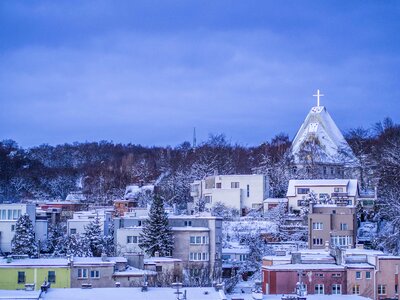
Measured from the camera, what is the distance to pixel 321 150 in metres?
76.1

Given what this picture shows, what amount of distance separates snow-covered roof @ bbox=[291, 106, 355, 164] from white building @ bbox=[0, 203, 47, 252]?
26.3 metres

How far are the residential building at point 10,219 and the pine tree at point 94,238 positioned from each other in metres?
4.71

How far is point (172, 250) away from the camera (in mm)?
50281

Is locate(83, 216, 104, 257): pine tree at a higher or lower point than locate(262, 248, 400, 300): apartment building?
higher

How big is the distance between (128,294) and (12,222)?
86.0 ft

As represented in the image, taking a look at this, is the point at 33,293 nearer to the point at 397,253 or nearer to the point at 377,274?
the point at 377,274

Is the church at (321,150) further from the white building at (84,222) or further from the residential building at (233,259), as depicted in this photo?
the white building at (84,222)

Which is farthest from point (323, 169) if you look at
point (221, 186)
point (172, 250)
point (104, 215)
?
point (172, 250)

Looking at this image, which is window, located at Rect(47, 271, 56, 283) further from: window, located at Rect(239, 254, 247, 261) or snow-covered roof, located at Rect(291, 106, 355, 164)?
snow-covered roof, located at Rect(291, 106, 355, 164)

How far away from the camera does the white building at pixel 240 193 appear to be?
221ft

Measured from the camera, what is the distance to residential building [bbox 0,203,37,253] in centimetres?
5522

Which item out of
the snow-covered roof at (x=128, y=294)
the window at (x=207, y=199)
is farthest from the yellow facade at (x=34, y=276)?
the window at (x=207, y=199)

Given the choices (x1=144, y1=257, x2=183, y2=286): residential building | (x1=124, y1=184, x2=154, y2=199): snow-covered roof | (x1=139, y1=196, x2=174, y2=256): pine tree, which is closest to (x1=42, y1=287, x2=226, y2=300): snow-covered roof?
(x1=144, y1=257, x2=183, y2=286): residential building

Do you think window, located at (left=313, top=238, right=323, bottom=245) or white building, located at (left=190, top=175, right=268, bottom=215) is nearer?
window, located at (left=313, top=238, right=323, bottom=245)
